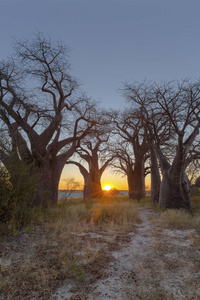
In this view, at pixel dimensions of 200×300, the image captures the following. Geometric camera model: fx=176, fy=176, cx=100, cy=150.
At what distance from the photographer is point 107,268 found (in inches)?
96.7

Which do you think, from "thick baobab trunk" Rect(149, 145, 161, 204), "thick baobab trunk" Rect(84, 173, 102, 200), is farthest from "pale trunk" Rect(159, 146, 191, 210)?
"thick baobab trunk" Rect(84, 173, 102, 200)

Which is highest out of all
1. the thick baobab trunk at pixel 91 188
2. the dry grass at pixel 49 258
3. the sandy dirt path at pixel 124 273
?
the thick baobab trunk at pixel 91 188

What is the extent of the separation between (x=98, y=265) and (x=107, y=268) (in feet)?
0.45

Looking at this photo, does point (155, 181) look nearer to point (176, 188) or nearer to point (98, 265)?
point (176, 188)

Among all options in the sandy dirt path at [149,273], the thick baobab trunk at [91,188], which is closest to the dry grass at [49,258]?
the sandy dirt path at [149,273]

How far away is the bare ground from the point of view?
6.16 feet

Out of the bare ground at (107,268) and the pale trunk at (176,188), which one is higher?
the pale trunk at (176,188)

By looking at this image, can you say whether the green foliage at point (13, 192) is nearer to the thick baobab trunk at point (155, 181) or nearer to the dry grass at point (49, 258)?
the dry grass at point (49, 258)

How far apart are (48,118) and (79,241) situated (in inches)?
234

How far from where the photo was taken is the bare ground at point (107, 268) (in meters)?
1.88

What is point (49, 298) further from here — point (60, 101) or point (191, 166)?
point (191, 166)

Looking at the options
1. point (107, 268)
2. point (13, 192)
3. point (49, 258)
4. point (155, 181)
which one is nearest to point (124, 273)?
point (107, 268)

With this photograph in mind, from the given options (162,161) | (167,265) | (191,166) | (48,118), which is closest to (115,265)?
(167,265)

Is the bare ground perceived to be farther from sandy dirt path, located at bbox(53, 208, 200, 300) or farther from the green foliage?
the green foliage
